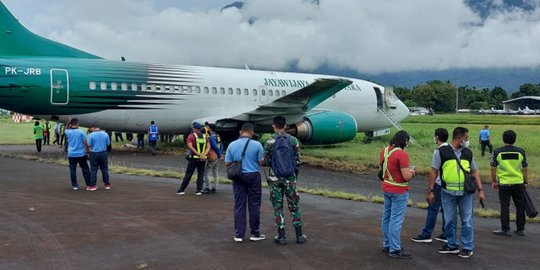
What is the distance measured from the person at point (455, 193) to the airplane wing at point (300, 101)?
41.0 ft

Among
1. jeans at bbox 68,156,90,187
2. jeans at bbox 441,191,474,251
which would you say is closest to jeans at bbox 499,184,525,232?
jeans at bbox 441,191,474,251

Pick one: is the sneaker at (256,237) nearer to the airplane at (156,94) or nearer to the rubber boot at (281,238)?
the rubber boot at (281,238)

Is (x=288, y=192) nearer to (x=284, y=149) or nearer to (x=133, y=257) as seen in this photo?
(x=284, y=149)

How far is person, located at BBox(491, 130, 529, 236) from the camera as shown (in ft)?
25.4

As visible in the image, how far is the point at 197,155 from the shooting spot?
10.9 meters

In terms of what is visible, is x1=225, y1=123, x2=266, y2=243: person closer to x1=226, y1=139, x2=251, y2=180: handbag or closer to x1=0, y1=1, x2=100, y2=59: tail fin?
x1=226, y1=139, x2=251, y2=180: handbag

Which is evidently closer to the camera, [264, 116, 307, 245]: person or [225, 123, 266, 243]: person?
[264, 116, 307, 245]: person

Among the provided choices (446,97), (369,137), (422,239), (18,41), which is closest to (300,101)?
(369,137)

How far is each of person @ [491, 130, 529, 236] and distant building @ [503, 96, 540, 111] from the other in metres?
134

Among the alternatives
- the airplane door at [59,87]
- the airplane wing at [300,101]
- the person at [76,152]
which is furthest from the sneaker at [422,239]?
the airplane door at [59,87]

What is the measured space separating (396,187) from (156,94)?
1411 centimetres

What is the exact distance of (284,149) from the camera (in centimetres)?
684

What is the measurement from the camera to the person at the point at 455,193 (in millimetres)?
6477

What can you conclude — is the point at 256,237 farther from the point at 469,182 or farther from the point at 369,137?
the point at 369,137
